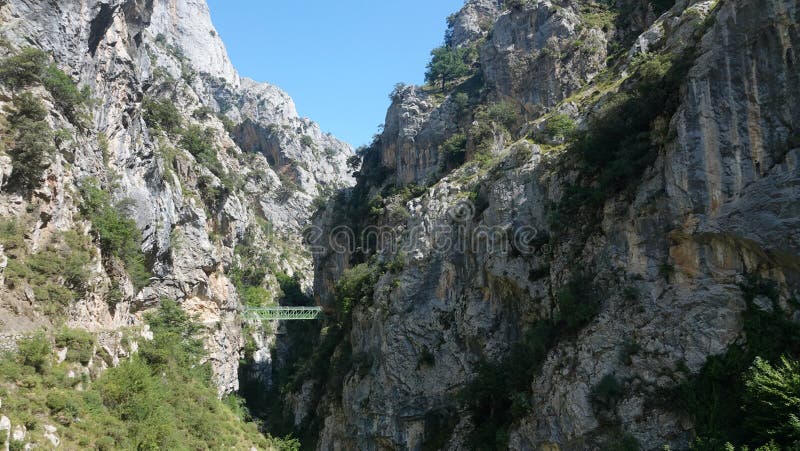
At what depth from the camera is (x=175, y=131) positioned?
46.9 metres

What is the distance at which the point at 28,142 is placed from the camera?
73.7 feet

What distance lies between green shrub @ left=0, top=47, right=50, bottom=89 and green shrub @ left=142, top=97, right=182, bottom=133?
18.1 meters

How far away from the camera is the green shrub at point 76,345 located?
2027 cm

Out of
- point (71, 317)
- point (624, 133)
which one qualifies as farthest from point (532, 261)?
point (71, 317)

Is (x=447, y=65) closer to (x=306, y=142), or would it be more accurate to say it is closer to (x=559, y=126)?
(x=559, y=126)

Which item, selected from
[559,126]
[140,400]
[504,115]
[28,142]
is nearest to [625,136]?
[559,126]

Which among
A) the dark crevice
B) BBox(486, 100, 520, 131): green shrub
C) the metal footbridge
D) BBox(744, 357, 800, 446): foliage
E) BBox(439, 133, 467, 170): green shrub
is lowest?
BBox(744, 357, 800, 446): foliage

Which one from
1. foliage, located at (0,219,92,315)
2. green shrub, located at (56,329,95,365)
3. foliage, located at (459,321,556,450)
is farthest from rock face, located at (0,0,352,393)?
foliage, located at (459,321,556,450)

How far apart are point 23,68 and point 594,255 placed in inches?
1043

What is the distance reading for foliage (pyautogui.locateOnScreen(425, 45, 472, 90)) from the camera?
53.9 m

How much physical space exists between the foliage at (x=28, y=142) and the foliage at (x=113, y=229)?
3.35 meters

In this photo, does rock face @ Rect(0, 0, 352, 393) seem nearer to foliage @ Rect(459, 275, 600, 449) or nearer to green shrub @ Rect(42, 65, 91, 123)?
green shrub @ Rect(42, 65, 91, 123)

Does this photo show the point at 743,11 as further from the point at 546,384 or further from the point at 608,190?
the point at 546,384

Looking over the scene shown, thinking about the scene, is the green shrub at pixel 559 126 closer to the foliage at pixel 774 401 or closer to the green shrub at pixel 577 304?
the green shrub at pixel 577 304
